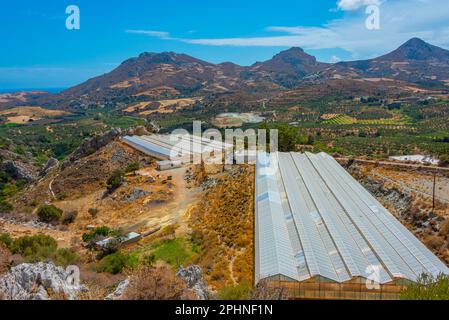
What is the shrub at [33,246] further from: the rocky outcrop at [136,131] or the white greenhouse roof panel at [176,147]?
the rocky outcrop at [136,131]

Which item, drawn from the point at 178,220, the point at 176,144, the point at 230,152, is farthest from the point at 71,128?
the point at 178,220

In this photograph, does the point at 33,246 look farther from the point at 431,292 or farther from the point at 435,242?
the point at 435,242

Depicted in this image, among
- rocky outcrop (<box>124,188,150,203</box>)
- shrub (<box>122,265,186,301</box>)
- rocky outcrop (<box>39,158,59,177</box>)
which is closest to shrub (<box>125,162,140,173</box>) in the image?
rocky outcrop (<box>124,188,150,203</box>)

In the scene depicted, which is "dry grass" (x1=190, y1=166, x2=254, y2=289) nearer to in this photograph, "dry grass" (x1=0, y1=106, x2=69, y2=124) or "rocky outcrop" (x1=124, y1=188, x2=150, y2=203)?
"rocky outcrop" (x1=124, y1=188, x2=150, y2=203)

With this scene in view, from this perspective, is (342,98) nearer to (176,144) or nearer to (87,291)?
(176,144)
